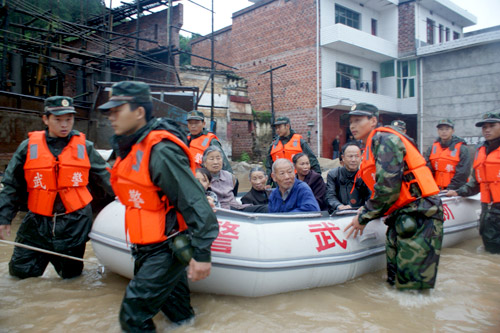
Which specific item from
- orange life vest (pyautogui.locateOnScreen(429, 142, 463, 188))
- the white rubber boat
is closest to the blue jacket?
the white rubber boat

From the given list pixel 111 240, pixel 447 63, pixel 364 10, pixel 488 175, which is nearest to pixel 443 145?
pixel 488 175

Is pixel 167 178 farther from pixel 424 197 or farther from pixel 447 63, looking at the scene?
pixel 447 63

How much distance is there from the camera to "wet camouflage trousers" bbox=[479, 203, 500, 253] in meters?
4.27

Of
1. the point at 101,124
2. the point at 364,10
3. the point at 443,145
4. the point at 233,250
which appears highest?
the point at 364,10

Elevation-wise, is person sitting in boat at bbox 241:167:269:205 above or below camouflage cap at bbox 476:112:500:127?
below

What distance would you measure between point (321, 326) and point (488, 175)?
118 inches

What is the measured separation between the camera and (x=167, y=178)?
1.92 metres

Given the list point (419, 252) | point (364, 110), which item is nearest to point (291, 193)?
point (364, 110)

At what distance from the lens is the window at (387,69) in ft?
62.0

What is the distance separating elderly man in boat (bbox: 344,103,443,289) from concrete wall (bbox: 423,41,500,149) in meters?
15.1

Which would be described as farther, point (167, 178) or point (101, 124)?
point (101, 124)

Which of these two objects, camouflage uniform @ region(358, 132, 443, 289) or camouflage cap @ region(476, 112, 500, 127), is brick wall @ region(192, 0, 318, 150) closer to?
camouflage cap @ region(476, 112, 500, 127)

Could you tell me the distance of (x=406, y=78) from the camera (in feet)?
60.8

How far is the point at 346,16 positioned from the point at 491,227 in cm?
1534
